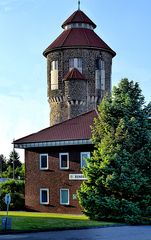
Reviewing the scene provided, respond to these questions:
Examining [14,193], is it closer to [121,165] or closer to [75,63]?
[121,165]

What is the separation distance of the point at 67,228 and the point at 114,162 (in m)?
7.71

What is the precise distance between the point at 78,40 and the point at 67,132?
28.9 meters

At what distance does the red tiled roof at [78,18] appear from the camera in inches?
2874

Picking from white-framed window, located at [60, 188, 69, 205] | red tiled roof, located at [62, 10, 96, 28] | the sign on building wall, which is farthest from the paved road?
red tiled roof, located at [62, 10, 96, 28]

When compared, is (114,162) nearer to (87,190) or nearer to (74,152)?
(87,190)

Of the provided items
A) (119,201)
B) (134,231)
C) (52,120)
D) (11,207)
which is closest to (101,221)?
(119,201)

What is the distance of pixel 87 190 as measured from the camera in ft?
110

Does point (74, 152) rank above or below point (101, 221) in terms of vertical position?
above

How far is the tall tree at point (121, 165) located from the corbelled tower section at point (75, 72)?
1259 inches

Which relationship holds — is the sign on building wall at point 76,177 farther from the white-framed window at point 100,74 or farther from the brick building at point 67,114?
the white-framed window at point 100,74

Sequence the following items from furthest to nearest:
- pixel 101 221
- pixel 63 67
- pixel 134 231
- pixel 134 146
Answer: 1. pixel 63 67
2. pixel 134 146
3. pixel 101 221
4. pixel 134 231

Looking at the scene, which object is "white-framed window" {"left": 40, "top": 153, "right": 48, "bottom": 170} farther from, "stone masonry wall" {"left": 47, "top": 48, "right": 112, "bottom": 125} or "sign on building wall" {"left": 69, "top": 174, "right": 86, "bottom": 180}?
"stone masonry wall" {"left": 47, "top": 48, "right": 112, "bottom": 125}

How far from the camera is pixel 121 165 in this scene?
32562 mm

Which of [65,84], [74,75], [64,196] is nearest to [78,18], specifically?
[74,75]
